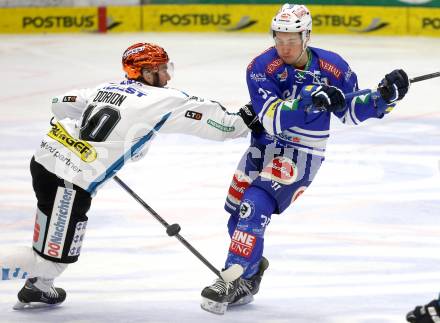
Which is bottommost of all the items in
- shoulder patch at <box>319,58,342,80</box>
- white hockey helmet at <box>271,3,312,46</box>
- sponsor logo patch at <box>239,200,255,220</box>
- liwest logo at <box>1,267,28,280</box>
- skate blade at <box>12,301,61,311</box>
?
skate blade at <box>12,301,61,311</box>

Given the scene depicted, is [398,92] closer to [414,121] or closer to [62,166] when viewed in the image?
[62,166]

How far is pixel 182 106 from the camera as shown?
506 cm

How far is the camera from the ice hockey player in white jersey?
5.02 metres

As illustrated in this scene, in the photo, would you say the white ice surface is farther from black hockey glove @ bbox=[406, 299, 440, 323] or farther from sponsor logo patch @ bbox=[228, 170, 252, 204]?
black hockey glove @ bbox=[406, 299, 440, 323]

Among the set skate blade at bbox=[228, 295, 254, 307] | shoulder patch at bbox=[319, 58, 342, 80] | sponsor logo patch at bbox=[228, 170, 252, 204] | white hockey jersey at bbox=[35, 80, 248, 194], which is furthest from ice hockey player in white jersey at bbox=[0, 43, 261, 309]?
skate blade at bbox=[228, 295, 254, 307]

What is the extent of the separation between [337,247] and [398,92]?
59.0 inches

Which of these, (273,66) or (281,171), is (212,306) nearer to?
(281,171)

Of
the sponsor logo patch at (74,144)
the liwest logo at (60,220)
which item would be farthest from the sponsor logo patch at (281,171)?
the liwest logo at (60,220)

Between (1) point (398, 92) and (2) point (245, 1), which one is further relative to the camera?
(2) point (245, 1)

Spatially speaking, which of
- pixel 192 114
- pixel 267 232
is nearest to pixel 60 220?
pixel 192 114

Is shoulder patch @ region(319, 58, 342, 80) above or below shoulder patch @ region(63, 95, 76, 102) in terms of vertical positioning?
above

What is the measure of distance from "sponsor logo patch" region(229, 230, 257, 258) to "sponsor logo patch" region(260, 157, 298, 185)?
28 centimetres

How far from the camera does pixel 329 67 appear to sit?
520 centimetres

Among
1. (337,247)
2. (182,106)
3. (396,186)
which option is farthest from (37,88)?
(182,106)
